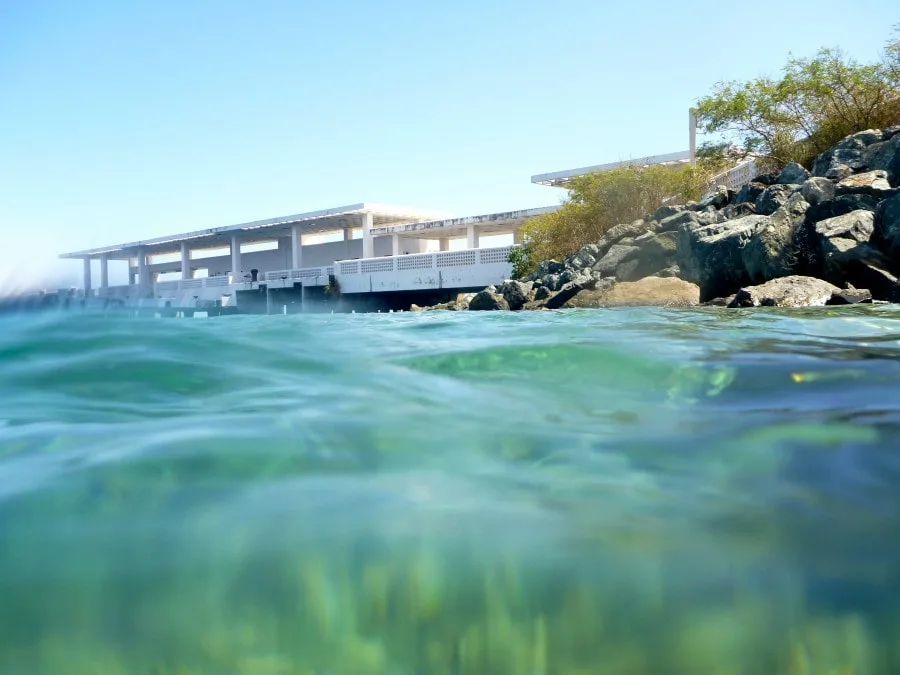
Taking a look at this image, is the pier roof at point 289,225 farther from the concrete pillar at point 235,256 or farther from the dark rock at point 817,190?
the dark rock at point 817,190

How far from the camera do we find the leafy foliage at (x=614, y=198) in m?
21.0

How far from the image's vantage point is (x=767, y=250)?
33.5 feet

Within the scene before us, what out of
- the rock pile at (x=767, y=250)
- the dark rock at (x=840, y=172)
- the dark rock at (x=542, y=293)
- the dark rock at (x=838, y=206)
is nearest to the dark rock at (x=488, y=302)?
the rock pile at (x=767, y=250)

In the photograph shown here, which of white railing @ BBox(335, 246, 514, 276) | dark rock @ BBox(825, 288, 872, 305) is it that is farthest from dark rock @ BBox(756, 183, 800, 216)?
white railing @ BBox(335, 246, 514, 276)

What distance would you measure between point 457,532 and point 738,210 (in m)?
14.7

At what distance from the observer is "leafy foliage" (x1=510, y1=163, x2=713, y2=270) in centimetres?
2098

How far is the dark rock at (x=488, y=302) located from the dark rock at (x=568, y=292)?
183 centimetres

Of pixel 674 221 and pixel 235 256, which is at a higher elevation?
pixel 235 256

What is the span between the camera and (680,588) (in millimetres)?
1016

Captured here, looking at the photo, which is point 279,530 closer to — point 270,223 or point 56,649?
point 56,649

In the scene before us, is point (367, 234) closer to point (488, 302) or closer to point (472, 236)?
point (472, 236)

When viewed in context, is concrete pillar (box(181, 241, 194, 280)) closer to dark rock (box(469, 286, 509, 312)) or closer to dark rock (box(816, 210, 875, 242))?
dark rock (box(469, 286, 509, 312))

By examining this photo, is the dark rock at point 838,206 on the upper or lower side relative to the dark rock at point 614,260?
upper

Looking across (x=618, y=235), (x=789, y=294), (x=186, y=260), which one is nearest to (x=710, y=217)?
(x=618, y=235)
